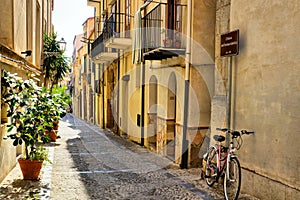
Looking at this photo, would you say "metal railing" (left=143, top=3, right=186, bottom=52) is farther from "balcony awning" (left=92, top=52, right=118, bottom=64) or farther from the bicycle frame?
"balcony awning" (left=92, top=52, right=118, bottom=64)

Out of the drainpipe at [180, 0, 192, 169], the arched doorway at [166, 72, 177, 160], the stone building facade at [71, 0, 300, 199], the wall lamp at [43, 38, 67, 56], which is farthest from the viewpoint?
the wall lamp at [43, 38, 67, 56]

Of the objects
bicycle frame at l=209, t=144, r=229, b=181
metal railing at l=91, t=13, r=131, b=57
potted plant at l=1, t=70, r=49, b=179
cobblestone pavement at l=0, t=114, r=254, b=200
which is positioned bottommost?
cobblestone pavement at l=0, t=114, r=254, b=200

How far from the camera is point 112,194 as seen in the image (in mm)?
6188

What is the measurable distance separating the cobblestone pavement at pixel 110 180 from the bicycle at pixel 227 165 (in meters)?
0.27

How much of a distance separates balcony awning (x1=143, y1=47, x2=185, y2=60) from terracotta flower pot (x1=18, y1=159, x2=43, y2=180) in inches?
168

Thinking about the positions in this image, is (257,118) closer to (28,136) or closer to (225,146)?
(225,146)

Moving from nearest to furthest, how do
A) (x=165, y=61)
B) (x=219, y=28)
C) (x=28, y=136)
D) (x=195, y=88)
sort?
(x=28, y=136)
(x=219, y=28)
(x=195, y=88)
(x=165, y=61)

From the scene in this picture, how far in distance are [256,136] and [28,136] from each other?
459cm

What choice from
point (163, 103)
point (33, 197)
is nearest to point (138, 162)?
point (163, 103)

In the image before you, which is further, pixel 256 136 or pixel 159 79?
pixel 159 79

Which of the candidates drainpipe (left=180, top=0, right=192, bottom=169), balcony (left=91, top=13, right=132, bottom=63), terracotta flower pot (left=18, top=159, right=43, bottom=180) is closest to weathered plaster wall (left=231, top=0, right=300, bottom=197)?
drainpipe (left=180, top=0, right=192, bottom=169)

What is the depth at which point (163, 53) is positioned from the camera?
901 cm

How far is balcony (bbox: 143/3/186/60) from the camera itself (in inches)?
352

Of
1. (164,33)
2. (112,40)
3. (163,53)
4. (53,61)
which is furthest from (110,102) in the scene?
(163,53)
